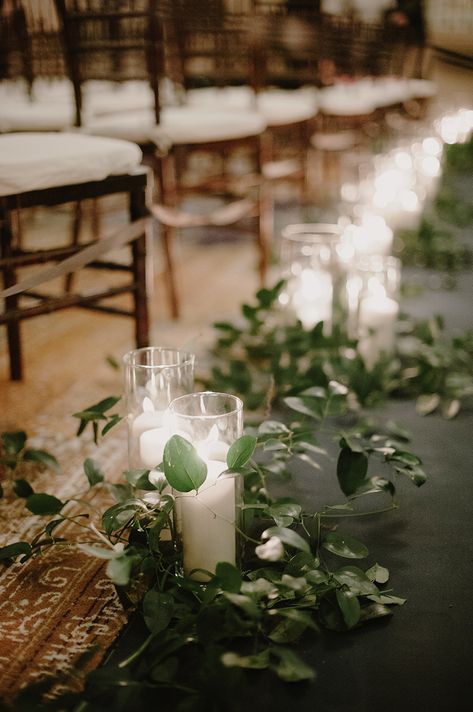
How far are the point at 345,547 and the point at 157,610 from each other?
26 cm

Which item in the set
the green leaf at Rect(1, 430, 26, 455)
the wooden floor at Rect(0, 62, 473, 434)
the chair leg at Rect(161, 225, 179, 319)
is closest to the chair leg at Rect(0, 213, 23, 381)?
the wooden floor at Rect(0, 62, 473, 434)

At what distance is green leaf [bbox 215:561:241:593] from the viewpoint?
810mm

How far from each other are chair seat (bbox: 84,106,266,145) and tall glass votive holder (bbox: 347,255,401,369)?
66 centimetres

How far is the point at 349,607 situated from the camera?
0.85 metres

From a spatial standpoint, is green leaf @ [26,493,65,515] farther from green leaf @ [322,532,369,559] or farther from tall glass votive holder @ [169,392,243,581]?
green leaf @ [322,532,369,559]

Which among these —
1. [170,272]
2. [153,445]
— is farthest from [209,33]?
[153,445]

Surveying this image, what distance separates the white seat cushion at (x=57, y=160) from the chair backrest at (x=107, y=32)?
0.38 m

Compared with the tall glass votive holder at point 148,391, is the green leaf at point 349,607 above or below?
below

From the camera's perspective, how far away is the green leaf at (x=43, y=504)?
3.10 feet

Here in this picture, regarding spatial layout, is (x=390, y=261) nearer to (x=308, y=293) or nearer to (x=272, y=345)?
(x=308, y=293)

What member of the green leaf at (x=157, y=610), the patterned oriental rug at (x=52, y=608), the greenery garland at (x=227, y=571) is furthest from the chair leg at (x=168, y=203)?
the green leaf at (x=157, y=610)

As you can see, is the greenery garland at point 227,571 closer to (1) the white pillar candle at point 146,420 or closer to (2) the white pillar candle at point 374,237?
(1) the white pillar candle at point 146,420

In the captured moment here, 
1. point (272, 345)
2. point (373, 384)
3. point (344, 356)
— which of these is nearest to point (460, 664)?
point (373, 384)

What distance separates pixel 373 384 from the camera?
1.54 metres
